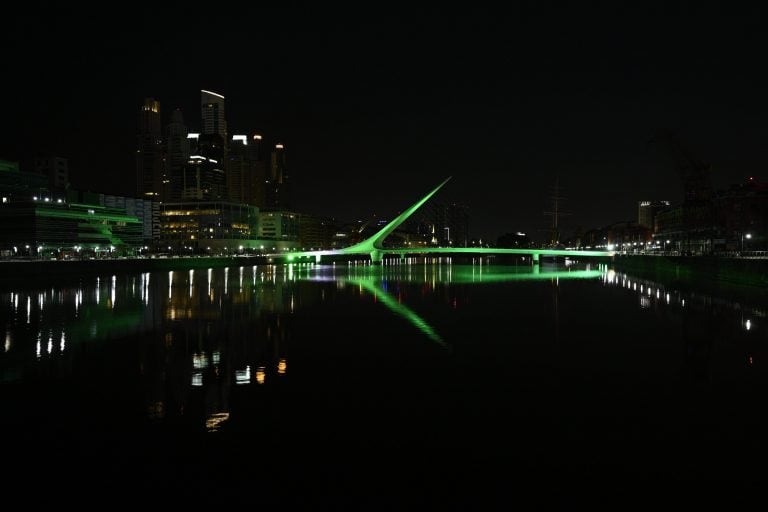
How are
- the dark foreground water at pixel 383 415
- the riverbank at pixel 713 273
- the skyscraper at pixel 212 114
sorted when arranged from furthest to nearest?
the skyscraper at pixel 212 114 < the riverbank at pixel 713 273 < the dark foreground water at pixel 383 415

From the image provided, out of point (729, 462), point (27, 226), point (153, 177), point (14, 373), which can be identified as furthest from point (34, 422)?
point (153, 177)

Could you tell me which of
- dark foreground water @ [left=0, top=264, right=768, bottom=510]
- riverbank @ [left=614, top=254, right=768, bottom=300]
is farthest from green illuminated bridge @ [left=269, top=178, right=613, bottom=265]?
dark foreground water @ [left=0, top=264, right=768, bottom=510]

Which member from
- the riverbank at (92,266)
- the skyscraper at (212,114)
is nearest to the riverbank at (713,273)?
the riverbank at (92,266)

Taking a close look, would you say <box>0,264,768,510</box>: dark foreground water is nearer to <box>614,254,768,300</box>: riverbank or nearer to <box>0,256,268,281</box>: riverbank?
<box>614,254,768,300</box>: riverbank

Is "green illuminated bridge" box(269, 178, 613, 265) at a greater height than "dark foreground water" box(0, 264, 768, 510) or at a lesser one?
greater

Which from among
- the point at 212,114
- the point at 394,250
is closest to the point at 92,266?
the point at 394,250

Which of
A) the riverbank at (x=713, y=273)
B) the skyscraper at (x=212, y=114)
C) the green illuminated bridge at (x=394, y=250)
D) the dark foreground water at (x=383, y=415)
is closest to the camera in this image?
the dark foreground water at (x=383, y=415)

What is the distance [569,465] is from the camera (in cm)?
562

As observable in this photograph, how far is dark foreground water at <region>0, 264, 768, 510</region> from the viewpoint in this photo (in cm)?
511

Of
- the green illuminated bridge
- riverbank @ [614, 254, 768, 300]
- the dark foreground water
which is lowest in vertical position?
the dark foreground water

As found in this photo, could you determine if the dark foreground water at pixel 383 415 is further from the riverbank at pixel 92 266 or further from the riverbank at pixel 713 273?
the riverbank at pixel 92 266

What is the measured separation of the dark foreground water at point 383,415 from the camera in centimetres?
511

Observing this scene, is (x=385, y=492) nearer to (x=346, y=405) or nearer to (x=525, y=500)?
(x=525, y=500)

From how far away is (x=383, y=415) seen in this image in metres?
7.15
